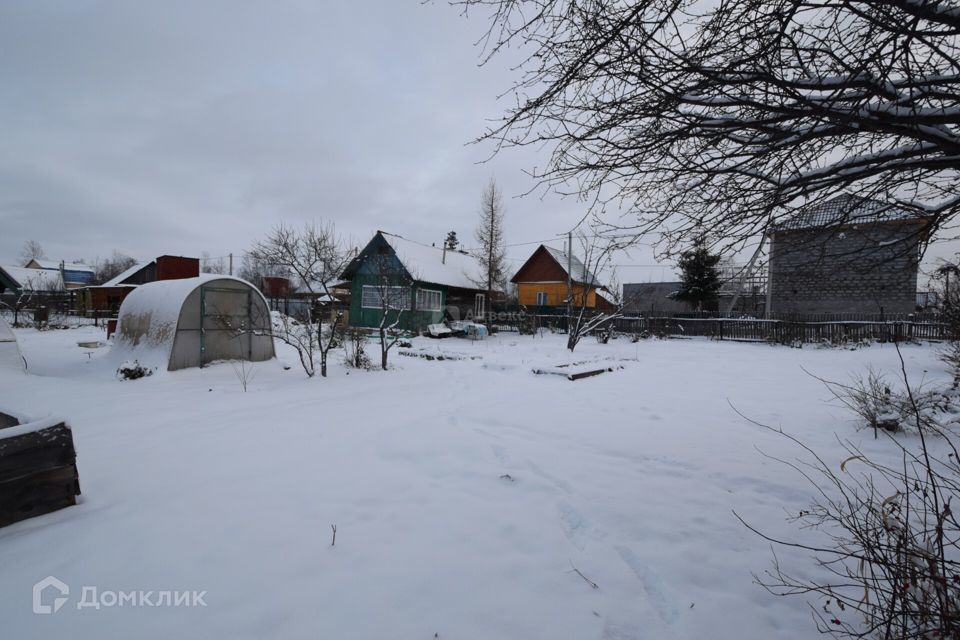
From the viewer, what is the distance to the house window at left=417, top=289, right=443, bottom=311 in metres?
22.0

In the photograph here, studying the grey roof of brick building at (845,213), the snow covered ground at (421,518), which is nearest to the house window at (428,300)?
the snow covered ground at (421,518)

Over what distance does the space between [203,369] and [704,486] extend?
33.7ft

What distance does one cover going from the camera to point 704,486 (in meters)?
3.83

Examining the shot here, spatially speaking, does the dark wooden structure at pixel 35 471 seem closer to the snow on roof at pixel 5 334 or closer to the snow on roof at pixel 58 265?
the snow on roof at pixel 5 334

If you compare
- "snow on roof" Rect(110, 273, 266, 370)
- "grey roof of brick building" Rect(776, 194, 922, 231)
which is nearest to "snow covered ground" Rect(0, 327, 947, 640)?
"snow on roof" Rect(110, 273, 266, 370)

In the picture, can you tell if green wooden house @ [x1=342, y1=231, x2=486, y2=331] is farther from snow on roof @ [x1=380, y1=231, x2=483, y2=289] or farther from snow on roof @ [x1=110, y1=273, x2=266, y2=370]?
snow on roof @ [x1=110, y1=273, x2=266, y2=370]

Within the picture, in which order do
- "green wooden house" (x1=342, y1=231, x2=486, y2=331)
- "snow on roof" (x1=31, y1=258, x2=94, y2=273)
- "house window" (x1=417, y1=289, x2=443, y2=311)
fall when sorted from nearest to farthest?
"green wooden house" (x1=342, y1=231, x2=486, y2=331) → "house window" (x1=417, y1=289, x2=443, y2=311) → "snow on roof" (x1=31, y1=258, x2=94, y2=273)

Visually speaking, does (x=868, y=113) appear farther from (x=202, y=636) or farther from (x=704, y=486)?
(x=202, y=636)

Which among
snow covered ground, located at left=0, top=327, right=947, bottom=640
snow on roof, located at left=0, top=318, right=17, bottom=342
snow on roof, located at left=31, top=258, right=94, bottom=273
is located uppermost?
snow on roof, located at left=31, top=258, right=94, bottom=273

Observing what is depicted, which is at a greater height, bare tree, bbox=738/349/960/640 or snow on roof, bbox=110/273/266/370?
snow on roof, bbox=110/273/266/370

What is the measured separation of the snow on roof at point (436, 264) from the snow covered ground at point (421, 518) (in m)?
15.4

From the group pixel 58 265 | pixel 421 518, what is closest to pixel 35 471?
pixel 421 518

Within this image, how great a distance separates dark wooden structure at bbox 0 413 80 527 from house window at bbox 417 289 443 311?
61.2 ft

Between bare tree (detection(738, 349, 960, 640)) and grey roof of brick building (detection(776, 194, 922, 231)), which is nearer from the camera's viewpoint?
bare tree (detection(738, 349, 960, 640))
